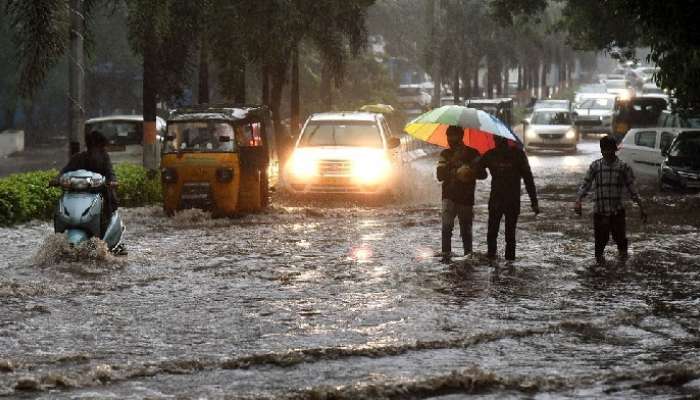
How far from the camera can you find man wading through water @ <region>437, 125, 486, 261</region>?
1605cm

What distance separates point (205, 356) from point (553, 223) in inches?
499

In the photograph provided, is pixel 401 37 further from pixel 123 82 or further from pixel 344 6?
pixel 344 6

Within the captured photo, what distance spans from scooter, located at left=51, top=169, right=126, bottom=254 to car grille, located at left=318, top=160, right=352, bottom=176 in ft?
30.3

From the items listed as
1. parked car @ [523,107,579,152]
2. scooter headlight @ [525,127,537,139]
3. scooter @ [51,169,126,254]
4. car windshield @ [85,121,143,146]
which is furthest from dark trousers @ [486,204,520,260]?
scooter headlight @ [525,127,537,139]

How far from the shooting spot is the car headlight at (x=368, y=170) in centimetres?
2480

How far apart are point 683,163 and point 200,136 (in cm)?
1043

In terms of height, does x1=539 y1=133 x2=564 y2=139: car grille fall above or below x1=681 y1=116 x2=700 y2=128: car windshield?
below

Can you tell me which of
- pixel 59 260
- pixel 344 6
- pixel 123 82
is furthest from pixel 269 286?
pixel 123 82

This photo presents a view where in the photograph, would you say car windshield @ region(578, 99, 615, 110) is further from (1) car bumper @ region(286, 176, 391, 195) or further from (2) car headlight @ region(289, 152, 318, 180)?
(2) car headlight @ region(289, 152, 318, 180)

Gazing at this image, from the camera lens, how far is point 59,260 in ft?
52.2

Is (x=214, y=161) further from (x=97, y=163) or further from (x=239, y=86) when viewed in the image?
(x=239, y=86)

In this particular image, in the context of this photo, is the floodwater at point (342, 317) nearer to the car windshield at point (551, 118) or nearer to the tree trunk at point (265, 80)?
the tree trunk at point (265, 80)

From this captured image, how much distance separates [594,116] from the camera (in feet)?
193

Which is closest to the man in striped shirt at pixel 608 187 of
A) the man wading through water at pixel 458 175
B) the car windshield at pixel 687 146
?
the man wading through water at pixel 458 175
